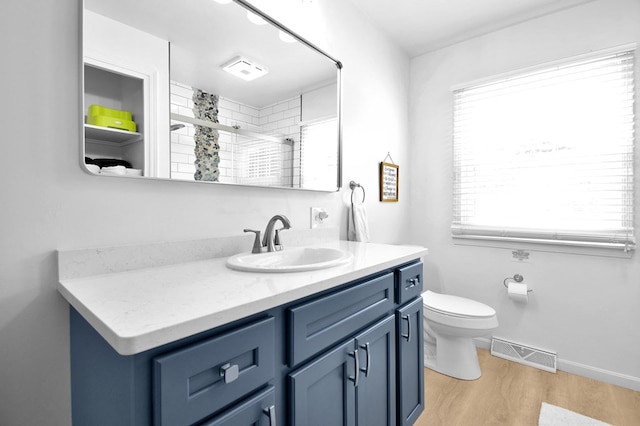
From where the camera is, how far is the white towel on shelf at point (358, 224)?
1.97 meters

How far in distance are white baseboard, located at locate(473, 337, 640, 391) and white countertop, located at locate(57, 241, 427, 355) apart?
1864 mm

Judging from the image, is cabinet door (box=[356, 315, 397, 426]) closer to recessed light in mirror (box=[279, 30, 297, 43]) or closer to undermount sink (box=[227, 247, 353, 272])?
undermount sink (box=[227, 247, 353, 272])

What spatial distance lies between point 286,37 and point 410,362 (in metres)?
1.68

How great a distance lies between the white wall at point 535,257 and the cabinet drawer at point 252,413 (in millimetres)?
2156

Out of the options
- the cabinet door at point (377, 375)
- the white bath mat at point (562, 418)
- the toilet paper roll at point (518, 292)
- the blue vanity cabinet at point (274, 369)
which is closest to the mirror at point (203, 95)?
the blue vanity cabinet at point (274, 369)

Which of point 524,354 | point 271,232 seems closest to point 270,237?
point 271,232

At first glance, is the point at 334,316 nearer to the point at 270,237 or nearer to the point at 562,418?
the point at 270,237

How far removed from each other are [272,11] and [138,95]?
817 mm

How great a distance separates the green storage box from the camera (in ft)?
3.18

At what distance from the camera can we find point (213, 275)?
98 centimetres

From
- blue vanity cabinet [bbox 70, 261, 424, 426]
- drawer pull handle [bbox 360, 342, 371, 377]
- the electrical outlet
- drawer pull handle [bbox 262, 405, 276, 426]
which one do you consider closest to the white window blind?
the electrical outlet

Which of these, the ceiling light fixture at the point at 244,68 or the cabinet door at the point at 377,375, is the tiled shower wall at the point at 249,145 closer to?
the ceiling light fixture at the point at 244,68

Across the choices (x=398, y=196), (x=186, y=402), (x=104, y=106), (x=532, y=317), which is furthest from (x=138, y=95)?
(x=532, y=317)

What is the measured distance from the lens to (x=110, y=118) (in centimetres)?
100
